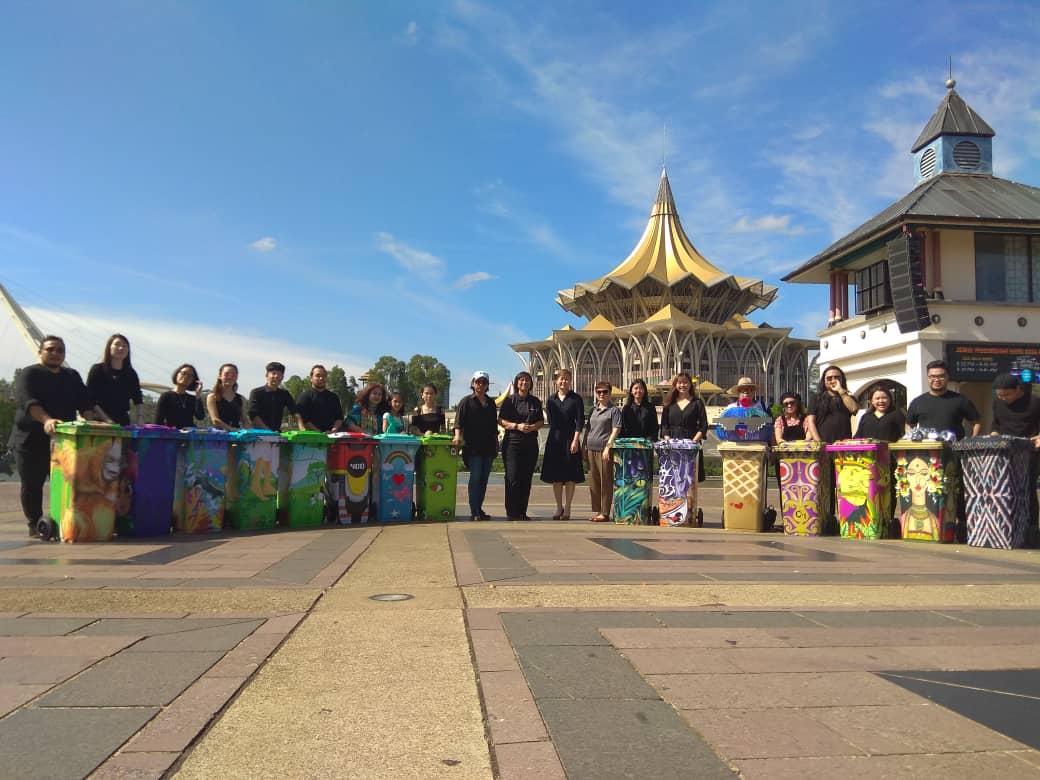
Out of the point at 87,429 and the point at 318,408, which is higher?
the point at 318,408

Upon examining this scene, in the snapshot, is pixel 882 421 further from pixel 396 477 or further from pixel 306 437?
pixel 306 437

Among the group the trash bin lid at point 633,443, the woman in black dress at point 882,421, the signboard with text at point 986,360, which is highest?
the signboard with text at point 986,360

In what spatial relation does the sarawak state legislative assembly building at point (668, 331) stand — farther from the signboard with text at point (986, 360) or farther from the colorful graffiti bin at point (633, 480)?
the colorful graffiti bin at point (633, 480)

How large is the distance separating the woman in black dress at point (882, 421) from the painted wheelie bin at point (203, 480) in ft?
24.4

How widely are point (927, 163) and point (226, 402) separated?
83.5 ft

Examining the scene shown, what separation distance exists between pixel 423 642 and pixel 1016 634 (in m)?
3.20

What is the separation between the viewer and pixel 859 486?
920 cm

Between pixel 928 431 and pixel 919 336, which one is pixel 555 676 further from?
pixel 919 336

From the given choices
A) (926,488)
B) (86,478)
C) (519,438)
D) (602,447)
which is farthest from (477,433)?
(926,488)

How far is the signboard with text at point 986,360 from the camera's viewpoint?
22422 millimetres

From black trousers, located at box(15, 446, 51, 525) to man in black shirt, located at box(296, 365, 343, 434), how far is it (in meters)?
2.89

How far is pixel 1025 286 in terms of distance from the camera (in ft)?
75.5

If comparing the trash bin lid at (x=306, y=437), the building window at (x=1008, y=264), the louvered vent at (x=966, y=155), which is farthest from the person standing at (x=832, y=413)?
the louvered vent at (x=966, y=155)

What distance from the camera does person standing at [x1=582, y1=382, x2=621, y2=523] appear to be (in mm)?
10609
